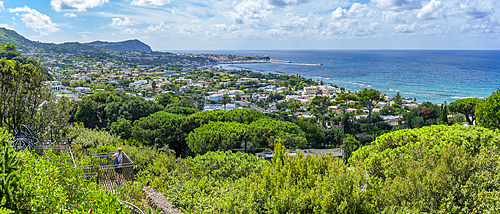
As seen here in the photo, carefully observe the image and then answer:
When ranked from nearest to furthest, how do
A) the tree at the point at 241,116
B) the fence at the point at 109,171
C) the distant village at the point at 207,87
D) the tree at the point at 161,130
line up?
the fence at the point at 109,171 → the tree at the point at 161,130 → the tree at the point at 241,116 → the distant village at the point at 207,87

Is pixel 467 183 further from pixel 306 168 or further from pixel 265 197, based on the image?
pixel 265 197

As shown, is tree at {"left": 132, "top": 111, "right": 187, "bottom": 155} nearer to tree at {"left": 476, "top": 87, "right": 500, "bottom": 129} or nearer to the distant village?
tree at {"left": 476, "top": 87, "right": 500, "bottom": 129}

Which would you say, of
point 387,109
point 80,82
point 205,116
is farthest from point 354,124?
point 80,82

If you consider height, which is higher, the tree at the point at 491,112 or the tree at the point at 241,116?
the tree at the point at 491,112

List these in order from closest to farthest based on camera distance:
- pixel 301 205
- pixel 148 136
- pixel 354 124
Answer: pixel 301 205
pixel 148 136
pixel 354 124

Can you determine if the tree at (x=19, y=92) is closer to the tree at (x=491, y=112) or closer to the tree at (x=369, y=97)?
the tree at (x=491, y=112)

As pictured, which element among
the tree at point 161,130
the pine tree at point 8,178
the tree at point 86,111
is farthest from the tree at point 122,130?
the pine tree at point 8,178

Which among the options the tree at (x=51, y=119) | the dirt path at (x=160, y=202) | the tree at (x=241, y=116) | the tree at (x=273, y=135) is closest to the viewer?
the dirt path at (x=160, y=202)
